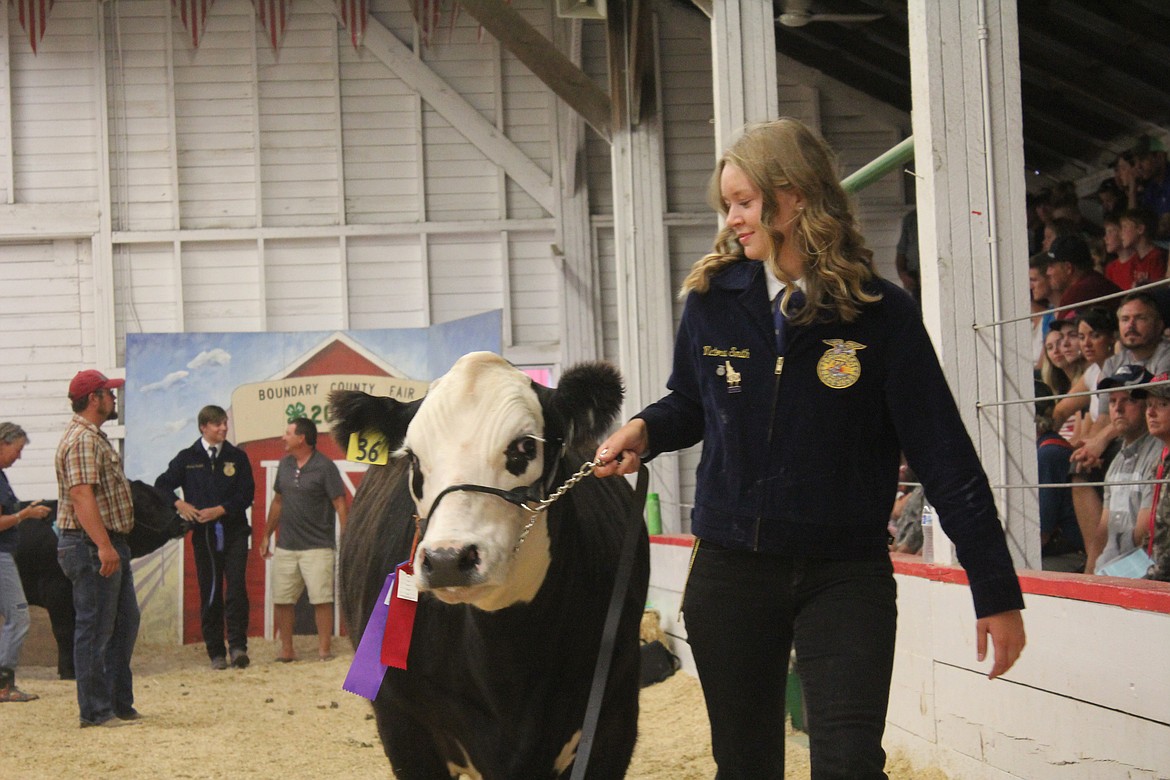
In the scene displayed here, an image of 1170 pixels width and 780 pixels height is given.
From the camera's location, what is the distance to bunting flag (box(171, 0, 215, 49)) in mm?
12344

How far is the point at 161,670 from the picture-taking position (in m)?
9.62

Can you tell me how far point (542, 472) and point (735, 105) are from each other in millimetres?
3227

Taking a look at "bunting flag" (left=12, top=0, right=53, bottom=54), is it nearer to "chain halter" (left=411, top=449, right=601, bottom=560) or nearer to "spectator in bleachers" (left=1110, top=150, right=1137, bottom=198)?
"spectator in bleachers" (left=1110, top=150, right=1137, bottom=198)

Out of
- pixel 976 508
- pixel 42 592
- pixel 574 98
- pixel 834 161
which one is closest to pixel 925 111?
pixel 834 161

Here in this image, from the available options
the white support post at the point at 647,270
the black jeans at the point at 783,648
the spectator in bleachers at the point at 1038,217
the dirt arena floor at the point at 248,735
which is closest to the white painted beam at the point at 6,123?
the dirt arena floor at the point at 248,735

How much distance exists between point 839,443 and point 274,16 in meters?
11.4

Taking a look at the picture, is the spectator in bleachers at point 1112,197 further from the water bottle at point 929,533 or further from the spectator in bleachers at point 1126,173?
the water bottle at point 929,533

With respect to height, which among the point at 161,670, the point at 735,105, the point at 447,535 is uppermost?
the point at 735,105

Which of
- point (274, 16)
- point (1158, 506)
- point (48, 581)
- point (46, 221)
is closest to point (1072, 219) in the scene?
point (1158, 506)

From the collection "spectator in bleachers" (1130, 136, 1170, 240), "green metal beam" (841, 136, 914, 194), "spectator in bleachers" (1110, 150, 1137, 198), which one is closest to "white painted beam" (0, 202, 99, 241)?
"spectator in bleachers" (1110, 150, 1137, 198)

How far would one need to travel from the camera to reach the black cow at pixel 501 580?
8.82ft

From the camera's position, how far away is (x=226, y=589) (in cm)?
961

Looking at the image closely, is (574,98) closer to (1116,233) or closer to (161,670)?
(1116,233)

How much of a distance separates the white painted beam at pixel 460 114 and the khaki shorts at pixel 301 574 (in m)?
4.42
